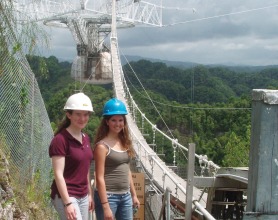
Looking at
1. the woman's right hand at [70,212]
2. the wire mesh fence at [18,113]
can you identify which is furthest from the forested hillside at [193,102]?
the woman's right hand at [70,212]

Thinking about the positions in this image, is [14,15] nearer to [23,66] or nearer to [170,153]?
[23,66]

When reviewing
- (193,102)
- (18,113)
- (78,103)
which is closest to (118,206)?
(78,103)

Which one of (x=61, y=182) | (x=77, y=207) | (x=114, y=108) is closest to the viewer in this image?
(x=61, y=182)

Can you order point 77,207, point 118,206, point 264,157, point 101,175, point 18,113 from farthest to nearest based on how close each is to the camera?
1. point 18,113
2. point 118,206
3. point 101,175
4. point 77,207
5. point 264,157

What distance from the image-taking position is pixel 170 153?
30.7m

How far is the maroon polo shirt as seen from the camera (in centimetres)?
254

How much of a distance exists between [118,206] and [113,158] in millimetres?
304

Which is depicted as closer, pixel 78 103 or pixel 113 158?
pixel 78 103

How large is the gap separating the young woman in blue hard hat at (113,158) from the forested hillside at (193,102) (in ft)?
67.4

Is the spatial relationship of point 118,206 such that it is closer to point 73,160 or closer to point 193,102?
point 73,160

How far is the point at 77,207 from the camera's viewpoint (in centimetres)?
262

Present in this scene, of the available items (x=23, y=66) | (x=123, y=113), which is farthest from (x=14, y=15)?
(x=123, y=113)

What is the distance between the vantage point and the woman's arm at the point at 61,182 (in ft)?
8.20

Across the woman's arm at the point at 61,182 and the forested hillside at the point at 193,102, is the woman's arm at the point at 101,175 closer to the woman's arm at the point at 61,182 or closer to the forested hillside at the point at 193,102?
the woman's arm at the point at 61,182
